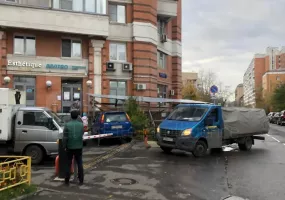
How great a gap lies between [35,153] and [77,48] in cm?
1361

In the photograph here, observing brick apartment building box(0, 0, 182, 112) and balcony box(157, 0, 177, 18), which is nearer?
brick apartment building box(0, 0, 182, 112)

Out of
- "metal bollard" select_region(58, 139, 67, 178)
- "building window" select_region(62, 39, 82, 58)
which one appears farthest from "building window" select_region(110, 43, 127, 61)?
"metal bollard" select_region(58, 139, 67, 178)

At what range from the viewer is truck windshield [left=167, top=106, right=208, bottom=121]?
1364cm

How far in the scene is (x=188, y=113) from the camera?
46.0 ft

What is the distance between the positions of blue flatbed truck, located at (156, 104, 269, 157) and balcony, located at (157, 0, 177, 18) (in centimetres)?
1436

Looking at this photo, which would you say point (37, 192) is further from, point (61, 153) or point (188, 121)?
point (188, 121)

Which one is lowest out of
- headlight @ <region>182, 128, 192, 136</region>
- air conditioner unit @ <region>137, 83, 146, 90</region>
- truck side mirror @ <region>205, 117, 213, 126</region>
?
headlight @ <region>182, 128, 192, 136</region>

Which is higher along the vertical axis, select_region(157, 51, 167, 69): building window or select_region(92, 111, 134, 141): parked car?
select_region(157, 51, 167, 69): building window

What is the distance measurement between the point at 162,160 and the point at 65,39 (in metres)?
14.5

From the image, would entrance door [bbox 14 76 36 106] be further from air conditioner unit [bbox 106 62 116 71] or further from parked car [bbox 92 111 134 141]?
parked car [bbox 92 111 134 141]

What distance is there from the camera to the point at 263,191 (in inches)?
315

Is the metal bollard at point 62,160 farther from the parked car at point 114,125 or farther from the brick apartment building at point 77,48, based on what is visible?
the brick apartment building at point 77,48

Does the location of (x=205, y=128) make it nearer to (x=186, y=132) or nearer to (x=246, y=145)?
(x=186, y=132)

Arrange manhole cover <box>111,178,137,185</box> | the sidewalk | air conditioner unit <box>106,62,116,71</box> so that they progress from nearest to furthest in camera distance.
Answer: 1. the sidewalk
2. manhole cover <box>111,178,137,185</box>
3. air conditioner unit <box>106,62,116,71</box>
